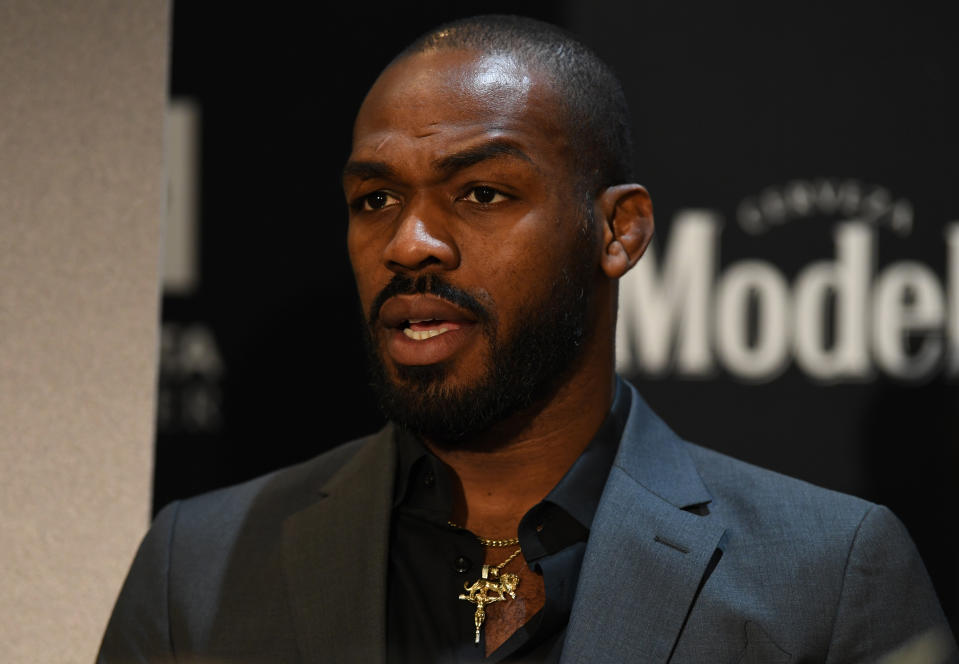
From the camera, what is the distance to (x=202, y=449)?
92.9 inches

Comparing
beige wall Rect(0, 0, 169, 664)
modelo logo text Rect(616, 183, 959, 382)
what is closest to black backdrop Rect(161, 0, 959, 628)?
modelo logo text Rect(616, 183, 959, 382)

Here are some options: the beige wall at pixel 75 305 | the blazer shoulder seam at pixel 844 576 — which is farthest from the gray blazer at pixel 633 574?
the beige wall at pixel 75 305

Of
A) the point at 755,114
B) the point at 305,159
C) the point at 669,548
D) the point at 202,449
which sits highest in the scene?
the point at 755,114

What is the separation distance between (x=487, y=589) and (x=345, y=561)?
0.68 ft

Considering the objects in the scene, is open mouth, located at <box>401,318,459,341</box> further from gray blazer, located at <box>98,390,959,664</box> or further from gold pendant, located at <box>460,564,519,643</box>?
gold pendant, located at <box>460,564,519,643</box>

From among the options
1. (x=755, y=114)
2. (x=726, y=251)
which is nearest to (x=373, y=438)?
(x=726, y=251)

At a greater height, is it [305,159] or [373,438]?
[305,159]

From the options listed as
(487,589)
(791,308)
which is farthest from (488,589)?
(791,308)

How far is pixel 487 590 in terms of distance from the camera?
1557mm

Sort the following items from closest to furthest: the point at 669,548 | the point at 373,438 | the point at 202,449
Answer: the point at 669,548
the point at 373,438
the point at 202,449

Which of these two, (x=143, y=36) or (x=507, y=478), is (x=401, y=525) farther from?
(x=143, y=36)

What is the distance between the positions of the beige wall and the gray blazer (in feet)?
0.38

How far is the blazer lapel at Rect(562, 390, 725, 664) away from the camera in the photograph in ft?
4.75

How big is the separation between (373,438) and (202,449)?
0.74 meters
